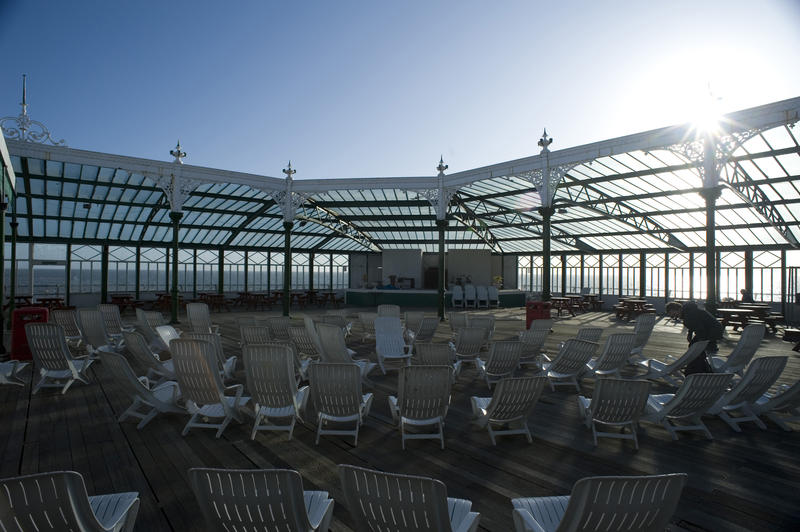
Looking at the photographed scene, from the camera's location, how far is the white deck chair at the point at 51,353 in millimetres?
5730

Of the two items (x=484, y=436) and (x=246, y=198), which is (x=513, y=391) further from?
(x=246, y=198)

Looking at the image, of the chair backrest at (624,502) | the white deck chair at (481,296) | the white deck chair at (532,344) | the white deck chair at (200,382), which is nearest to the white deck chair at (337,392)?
the white deck chair at (200,382)

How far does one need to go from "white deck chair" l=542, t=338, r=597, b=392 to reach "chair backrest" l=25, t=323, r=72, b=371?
22.1ft

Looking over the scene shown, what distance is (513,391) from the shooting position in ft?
12.9

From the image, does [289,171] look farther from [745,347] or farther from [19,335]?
[745,347]

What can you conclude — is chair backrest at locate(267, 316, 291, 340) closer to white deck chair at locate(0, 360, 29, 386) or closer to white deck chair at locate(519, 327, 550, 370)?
white deck chair at locate(0, 360, 29, 386)

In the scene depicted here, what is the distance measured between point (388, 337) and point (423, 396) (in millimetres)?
3823

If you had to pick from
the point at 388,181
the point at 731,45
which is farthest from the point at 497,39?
the point at 388,181

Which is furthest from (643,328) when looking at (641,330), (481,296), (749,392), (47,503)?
(481,296)

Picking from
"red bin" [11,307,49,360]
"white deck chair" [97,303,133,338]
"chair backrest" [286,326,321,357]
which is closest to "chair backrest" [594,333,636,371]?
"chair backrest" [286,326,321,357]

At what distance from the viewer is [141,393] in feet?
14.1

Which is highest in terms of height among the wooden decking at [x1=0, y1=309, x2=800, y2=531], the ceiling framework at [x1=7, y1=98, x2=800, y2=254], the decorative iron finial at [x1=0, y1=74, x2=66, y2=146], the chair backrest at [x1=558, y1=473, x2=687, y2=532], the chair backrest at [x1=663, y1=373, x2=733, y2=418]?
the decorative iron finial at [x1=0, y1=74, x2=66, y2=146]

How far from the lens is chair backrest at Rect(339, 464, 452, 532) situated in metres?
1.69

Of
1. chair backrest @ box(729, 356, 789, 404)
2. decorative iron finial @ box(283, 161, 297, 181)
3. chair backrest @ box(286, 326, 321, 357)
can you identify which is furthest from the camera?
decorative iron finial @ box(283, 161, 297, 181)
